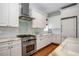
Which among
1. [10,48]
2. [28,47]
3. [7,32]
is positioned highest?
[7,32]

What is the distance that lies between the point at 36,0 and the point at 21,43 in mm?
1369

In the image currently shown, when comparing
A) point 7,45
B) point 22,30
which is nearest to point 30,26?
point 22,30

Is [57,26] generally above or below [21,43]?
above

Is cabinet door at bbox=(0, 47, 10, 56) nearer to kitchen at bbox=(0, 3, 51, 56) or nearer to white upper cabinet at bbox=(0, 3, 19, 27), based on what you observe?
kitchen at bbox=(0, 3, 51, 56)

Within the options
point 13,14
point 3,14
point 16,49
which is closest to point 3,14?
point 3,14

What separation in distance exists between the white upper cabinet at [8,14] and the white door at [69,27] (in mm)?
2158

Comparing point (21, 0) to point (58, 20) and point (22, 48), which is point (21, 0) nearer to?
point (22, 48)

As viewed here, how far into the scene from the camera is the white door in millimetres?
2707

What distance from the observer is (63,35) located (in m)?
3.07

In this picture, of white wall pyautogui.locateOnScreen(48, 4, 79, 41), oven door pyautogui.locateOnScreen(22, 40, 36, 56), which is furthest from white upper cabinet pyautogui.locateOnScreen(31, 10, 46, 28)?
white wall pyautogui.locateOnScreen(48, 4, 79, 41)

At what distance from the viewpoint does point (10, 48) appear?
4.54ft

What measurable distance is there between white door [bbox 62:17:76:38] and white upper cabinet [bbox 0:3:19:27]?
2158 millimetres

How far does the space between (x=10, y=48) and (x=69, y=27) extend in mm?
2463

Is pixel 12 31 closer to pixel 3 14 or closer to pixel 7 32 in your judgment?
pixel 7 32
